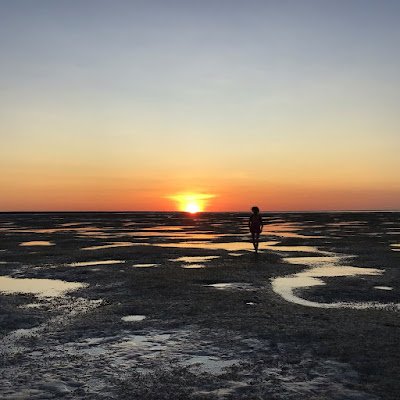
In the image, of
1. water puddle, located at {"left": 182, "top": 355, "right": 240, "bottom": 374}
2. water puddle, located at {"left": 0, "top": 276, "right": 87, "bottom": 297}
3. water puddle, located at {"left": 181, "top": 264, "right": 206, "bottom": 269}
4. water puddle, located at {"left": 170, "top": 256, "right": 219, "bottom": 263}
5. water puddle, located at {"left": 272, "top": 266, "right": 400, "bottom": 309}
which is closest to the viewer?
water puddle, located at {"left": 182, "top": 355, "right": 240, "bottom": 374}

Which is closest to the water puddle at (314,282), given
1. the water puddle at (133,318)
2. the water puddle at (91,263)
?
the water puddle at (133,318)

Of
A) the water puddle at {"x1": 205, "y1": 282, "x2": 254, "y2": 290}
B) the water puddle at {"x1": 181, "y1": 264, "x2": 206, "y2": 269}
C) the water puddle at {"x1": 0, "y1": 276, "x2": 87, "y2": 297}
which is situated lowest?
the water puddle at {"x1": 0, "y1": 276, "x2": 87, "y2": 297}

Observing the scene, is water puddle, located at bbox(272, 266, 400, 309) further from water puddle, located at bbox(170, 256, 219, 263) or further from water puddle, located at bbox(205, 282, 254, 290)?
water puddle, located at bbox(170, 256, 219, 263)

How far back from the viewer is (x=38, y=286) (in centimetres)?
1662

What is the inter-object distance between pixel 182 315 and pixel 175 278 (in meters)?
6.17

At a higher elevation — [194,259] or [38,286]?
[194,259]

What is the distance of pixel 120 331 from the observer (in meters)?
10.1

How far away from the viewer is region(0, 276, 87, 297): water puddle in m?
15.4

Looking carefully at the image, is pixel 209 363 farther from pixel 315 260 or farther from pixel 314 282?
pixel 315 260

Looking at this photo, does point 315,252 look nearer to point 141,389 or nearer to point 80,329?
point 80,329

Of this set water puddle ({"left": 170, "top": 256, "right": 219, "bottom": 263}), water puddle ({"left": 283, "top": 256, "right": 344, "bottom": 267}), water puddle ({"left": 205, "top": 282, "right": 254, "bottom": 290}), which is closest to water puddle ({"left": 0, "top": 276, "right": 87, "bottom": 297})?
water puddle ({"left": 205, "top": 282, "right": 254, "bottom": 290})

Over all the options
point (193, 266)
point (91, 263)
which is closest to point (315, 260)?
point (193, 266)

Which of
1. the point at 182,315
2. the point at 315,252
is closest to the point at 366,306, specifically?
the point at 182,315

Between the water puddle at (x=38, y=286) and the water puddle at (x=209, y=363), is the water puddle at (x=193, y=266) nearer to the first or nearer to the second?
the water puddle at (x=38, y=286)
